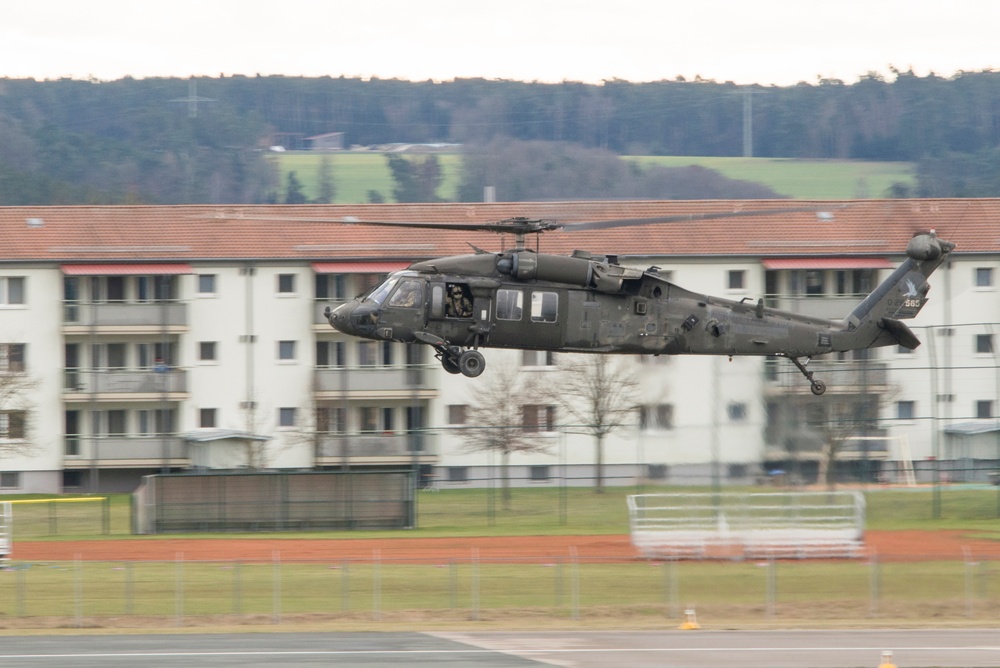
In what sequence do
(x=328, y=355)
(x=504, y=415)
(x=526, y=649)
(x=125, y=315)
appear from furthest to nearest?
(x=328, y=355) → (x=125, y=315) → (x=504, y=415) → (x=526, y=649)

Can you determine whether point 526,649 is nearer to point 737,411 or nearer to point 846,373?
point 737,411

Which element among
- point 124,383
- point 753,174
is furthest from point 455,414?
point 753,174

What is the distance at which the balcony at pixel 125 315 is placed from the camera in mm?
73125

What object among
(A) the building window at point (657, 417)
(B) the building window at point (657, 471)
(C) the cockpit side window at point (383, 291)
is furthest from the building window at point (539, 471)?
(C) the cockpit side window at point (383, 291)

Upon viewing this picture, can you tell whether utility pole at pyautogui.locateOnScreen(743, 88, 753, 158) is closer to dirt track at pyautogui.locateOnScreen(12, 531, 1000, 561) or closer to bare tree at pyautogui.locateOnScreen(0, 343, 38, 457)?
bare tree at pyautogui.locateOnScreen(0, 343, 38, 457)

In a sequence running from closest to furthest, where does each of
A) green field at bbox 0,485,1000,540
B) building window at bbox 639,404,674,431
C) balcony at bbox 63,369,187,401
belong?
building window at bbox 639,404,674,431 → green field at bbox 0,485,1000,540 → balcony at bbox 63,369,187,401

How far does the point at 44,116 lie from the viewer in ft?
558

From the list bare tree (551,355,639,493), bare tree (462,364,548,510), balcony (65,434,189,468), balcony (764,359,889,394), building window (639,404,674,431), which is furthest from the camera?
balcony (65,434,189,468)

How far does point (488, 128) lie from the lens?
154m

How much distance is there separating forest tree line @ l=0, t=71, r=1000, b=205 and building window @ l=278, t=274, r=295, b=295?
54.5 metres

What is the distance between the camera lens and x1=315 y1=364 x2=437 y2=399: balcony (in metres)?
73.1

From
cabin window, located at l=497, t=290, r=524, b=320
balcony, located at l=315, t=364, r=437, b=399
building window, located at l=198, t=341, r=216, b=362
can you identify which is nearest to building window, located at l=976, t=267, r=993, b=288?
balcony, located at l=315, t=364, r=437, b=399

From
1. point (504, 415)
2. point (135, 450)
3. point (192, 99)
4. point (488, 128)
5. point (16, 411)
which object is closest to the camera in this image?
point (504, 415)

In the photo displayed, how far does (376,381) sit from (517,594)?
39.5 metres
